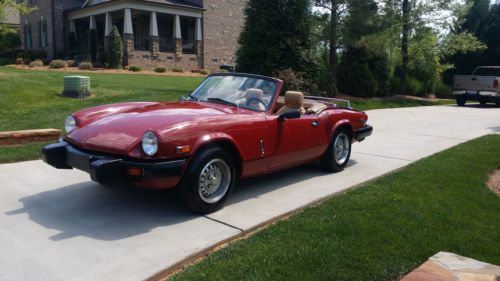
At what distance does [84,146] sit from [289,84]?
8.93 m

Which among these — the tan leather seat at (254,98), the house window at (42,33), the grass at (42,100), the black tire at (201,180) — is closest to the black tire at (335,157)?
the tan leather seat at (254,98)

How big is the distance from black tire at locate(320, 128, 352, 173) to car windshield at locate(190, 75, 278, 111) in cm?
137

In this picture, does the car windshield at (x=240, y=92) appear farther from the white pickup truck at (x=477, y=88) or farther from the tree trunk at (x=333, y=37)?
the white pickup truck at (x=477, y=88)

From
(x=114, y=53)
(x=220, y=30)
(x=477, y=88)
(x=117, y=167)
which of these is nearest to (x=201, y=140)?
(x=117, y=167)

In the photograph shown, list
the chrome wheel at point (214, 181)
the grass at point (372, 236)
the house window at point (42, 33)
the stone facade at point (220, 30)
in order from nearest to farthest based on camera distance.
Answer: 1. the grass at point (372, 236)
2. the chrome wheel at point (214, 181)
3. the stone facade at point (220, 30)
4. the house window at point (42, 33)

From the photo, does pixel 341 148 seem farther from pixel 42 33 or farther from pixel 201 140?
pixel 42 33

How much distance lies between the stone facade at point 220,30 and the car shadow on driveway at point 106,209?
85.3 feet

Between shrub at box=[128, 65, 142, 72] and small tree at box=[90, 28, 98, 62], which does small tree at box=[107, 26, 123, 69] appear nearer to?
shrub at box=[128, 65, 142, 72]

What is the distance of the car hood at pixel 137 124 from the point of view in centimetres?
405

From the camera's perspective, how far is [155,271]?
323 centimetres

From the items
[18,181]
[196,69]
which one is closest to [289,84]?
[18,181]

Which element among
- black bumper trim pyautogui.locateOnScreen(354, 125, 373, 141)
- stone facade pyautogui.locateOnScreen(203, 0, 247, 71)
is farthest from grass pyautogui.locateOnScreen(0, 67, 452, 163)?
stone facade pyautogui.locateOnScreen(203, 0, 247, 71)

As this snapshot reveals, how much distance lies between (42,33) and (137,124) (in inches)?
1367

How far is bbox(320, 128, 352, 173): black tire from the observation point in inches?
243
